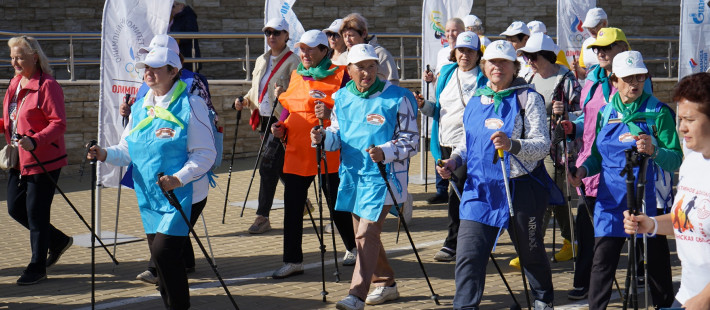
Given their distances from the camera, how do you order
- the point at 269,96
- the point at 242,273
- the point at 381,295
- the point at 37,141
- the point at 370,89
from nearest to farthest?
the point at 370,89, the point at 381,295, the point at 37,141, the point at 242,273, the point at 269,96

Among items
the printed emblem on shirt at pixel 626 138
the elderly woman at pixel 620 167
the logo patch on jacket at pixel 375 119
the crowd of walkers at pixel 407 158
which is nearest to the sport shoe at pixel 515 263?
the crowd of walkers at pixel 407 158

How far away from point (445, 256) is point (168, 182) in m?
3.22

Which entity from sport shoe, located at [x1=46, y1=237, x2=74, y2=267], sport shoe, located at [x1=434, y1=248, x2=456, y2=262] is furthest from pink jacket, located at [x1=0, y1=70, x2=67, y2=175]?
sport shoe, located at [x1=434, y1=248, x2=456, y2=262]

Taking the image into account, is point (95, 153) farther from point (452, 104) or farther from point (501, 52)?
point (452, 104)

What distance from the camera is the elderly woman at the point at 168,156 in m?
6.33

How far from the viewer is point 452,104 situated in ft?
28.8

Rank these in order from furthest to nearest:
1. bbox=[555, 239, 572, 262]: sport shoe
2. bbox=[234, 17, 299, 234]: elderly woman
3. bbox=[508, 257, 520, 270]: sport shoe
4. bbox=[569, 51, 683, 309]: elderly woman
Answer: bbox=[234, 17, 299, 234]: elderly woman < bbox=[555, 239, 572, 262]: sport shoe < bbox=[508, 257, 520, 270]: sport shoe < bbox=[569, 51, 683, 309]: elderly woman

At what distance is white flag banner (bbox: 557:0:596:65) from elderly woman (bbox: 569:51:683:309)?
20.4ft

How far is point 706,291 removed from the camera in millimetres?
4121

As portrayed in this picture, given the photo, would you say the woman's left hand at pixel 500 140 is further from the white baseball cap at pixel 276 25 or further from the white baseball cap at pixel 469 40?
the white baseball cap at pixel 276 25

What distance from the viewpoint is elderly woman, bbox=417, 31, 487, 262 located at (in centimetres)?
841

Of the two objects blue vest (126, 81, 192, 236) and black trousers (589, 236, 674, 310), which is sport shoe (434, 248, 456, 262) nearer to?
black trousers (589, 236, 674, 310)

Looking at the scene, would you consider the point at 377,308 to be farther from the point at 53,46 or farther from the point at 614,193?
the point at 53,46

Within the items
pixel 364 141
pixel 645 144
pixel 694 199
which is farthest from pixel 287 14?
pixel 694 199
